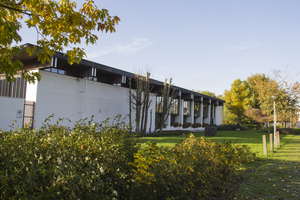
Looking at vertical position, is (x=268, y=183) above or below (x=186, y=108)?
below

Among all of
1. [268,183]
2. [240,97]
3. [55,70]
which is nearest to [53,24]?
[268,183]

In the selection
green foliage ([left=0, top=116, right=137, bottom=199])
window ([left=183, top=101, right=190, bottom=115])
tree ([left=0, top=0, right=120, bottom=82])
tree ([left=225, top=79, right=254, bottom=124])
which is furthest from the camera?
tree ([left=225, top=79, right=254, bottom=124])

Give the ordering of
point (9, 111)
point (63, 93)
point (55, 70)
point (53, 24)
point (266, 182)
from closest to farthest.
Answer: point (53, 24), point (266, 182), point (9, 111), point (63, 93), point (55, 70)

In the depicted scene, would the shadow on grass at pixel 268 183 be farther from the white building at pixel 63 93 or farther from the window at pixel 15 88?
the window at pixel 15 88

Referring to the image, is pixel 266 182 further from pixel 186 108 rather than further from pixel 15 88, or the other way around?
pixel 186 108

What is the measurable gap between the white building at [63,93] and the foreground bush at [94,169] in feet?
32.2

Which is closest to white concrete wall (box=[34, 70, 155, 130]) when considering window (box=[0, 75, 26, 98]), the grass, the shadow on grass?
window (box=[0, 75, 26, 98])

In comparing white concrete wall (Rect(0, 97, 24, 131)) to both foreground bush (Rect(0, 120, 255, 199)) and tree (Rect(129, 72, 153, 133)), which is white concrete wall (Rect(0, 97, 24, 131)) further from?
foreground bush (Rect(0, 120, 255, 199))

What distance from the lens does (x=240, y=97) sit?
155 feet

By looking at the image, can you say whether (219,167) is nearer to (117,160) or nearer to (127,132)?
(127,132)

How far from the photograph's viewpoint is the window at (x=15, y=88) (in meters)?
16.2

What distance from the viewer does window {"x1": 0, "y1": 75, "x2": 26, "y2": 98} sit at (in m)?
16.2

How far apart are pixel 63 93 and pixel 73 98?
96cm

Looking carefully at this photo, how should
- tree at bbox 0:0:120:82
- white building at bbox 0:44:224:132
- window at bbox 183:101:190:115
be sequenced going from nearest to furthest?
tree at bbox 0:0:120:82
white building at bbox 0:44:224:132
window at bbox 183:101:190:115
